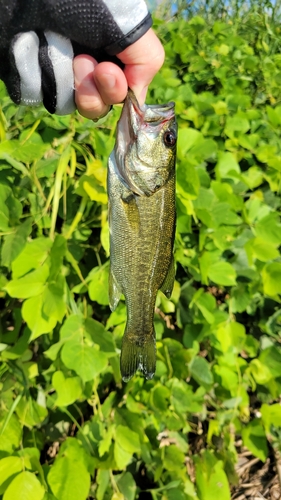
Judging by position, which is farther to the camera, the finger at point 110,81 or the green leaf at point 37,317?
the green leaf at point 37,317

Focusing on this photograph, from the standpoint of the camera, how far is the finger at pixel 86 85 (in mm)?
797

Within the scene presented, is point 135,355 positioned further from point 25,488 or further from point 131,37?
point 131,37

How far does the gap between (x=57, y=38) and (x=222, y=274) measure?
0.89 metres

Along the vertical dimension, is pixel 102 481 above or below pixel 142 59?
below

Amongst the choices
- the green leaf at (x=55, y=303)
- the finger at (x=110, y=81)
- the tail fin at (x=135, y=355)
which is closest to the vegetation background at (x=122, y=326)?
the green leaf at (x=55, y=303)

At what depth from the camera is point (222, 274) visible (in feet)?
4.67

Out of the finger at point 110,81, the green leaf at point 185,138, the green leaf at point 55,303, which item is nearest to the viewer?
the finger at point 110,81

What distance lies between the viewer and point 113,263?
0.93 meters

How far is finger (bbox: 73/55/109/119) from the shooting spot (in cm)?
80

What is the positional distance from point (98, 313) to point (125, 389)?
26cm

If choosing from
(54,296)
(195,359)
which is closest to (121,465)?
(195,359)

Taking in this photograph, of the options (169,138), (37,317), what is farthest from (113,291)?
(169,138)

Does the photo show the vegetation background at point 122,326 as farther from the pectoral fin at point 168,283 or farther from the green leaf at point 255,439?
the pectoral fin at point 168,283

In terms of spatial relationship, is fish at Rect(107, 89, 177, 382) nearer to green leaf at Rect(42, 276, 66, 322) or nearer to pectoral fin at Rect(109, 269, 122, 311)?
pectoral fin at Rect(109, 269, 122, 311)
